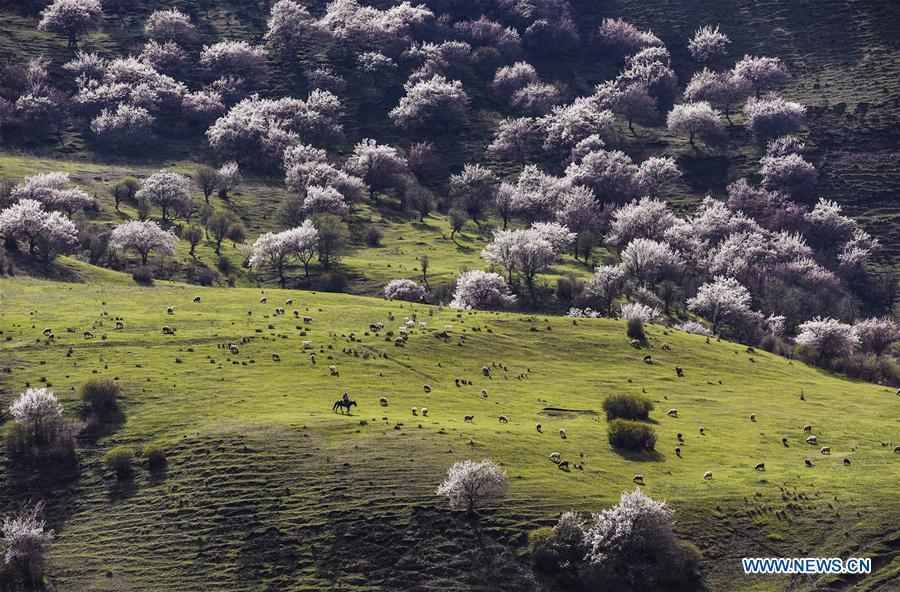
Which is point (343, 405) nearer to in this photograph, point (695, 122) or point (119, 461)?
point (119, 461)

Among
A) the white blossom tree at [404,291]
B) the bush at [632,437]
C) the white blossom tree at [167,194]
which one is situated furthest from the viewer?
the white blossom tree at [167,194]

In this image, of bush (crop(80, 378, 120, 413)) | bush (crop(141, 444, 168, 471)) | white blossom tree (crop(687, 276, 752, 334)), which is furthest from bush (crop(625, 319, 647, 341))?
bush (crop(80, 378, 120, 413))

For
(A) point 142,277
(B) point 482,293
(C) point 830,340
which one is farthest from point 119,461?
(C) point 830,340

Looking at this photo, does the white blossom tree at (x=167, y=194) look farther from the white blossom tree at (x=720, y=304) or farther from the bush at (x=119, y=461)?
the bush at (x=119, y=461)

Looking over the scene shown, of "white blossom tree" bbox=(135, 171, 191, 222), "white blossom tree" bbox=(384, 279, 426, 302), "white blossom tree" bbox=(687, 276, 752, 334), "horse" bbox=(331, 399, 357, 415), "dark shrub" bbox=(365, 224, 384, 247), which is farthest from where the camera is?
"dark shrub" bbox=(365, 224, 384, 247)

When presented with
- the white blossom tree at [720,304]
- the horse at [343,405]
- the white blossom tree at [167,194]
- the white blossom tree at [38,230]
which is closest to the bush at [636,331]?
the white blossom tree at [720,304]

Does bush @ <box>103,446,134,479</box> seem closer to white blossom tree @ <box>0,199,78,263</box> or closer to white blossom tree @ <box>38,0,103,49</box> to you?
white blossom tree @ <box>0,199,78,263</box>
